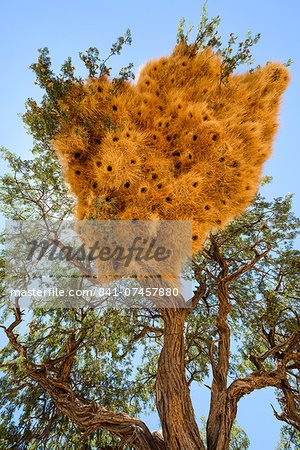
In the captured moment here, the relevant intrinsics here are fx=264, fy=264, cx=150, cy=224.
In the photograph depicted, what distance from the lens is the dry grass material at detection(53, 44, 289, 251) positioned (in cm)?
324

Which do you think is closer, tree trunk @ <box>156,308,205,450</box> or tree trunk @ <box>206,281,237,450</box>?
tree trunk @ <box>156,308,205,450</box>

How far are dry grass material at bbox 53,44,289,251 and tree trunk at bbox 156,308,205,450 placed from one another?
1546mm

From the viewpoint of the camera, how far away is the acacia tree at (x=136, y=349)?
133 inches

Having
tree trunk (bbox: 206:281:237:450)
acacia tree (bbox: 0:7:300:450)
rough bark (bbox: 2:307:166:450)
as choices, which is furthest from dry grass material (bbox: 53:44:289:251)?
rough bark (bbox: 2:307:166:450)

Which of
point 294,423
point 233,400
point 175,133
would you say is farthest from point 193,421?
point 175,133

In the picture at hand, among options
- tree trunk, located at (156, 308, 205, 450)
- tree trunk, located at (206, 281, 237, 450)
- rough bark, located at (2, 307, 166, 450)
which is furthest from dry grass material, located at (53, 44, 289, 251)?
rough bark, located at (2, 307, 166, 450)

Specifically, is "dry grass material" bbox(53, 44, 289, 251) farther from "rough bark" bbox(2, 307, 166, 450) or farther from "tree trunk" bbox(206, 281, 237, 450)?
"rough bark" bbox(2, 307, 166, 450)

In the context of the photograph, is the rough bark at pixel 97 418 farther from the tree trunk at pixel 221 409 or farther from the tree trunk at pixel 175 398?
the tree trunk at pixel 221 409

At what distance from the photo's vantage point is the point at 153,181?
334 centimetres

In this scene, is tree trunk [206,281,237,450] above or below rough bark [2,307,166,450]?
above

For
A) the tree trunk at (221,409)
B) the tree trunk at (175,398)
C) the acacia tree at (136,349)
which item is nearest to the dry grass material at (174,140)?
the acacia tree at (136,349)

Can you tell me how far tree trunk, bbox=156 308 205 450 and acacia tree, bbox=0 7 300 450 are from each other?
12 millimetres

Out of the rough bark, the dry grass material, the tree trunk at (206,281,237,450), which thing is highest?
the dry grass material

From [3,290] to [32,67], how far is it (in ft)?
11.7
